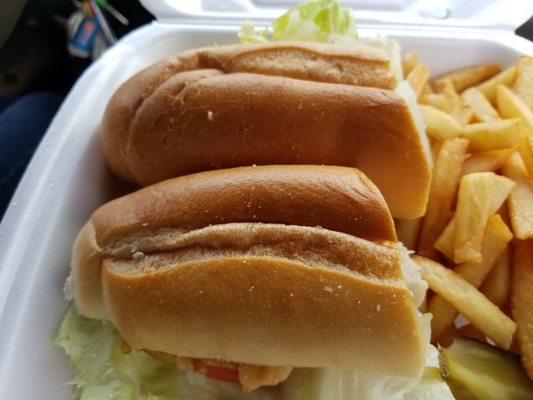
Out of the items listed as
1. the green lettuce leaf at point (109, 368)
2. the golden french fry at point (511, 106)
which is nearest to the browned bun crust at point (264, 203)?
the green lettuce leaf at point (109, 368)

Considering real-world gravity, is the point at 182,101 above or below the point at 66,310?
above

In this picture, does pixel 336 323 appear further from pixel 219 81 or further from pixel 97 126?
pixel 97 126

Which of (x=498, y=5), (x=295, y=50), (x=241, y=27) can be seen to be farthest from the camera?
(x=498, y=5)

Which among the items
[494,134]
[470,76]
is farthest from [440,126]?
[470,76]

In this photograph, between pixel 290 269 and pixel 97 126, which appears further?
pixel 97 126

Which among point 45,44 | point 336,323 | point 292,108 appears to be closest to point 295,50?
point 292,108

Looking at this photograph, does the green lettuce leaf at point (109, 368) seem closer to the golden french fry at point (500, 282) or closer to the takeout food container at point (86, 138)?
the takeout food container at point (86, 138)
